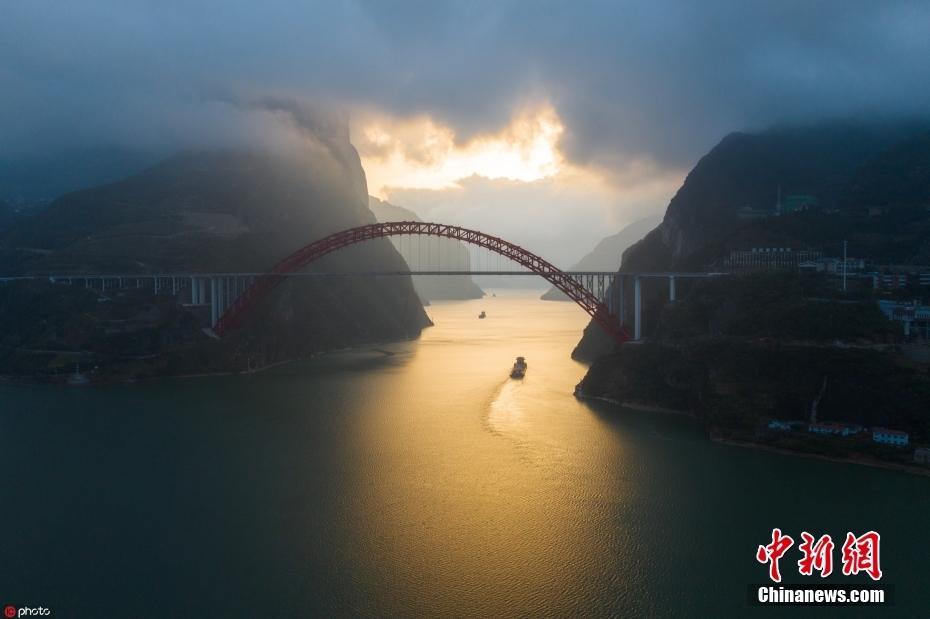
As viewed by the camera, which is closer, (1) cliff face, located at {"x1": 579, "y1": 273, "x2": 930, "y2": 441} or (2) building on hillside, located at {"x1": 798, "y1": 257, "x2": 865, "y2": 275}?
(1) cliff face, located at {"x1": 579, "y1": 273, "x2": 930, "y2": 441}

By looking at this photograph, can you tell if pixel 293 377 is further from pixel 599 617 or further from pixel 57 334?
pixel 599 617

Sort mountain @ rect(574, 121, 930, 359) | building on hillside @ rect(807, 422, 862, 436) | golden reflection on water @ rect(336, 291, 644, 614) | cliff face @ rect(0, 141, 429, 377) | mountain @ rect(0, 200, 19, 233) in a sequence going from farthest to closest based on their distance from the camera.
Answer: mountain @ rect(0, 200, 19, 233) → cliff face @ rect(0, 141, 429, 377) → mountain @ rect(574, 121, 930, 359) → building on hillside @ rect(807, 422, 862, 436) → golden reflection on water @ rect(336, 291, 644, 614)

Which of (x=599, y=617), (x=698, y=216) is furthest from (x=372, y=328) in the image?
(x=599, y=617)

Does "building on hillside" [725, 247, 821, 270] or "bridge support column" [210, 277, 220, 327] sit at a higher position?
"building on hillside" [725, 247, 821, 270]

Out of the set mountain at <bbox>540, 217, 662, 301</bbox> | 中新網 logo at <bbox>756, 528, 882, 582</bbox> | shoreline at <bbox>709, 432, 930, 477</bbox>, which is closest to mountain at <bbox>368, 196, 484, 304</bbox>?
mountain at <bbox>540, 217, 662, 301</bbox>

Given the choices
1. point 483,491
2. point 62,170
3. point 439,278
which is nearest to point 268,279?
point 483,491

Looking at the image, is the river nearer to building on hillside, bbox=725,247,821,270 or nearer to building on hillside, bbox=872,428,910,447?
building on hillside, bbox=872,428,910,447

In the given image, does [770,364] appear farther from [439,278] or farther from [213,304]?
[439,278]
